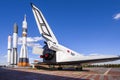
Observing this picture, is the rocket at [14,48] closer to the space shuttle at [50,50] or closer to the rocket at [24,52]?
the rocket at [24,52]

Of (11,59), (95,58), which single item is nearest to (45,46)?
(95,58)

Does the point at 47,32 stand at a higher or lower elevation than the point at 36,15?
lower

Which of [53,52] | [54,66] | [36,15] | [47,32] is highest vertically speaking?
[36,15]

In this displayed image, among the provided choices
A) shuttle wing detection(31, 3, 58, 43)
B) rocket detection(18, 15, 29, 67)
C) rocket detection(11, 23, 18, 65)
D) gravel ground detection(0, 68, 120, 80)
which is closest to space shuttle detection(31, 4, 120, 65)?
shuttle wing detection(31, 3, 58, 43)

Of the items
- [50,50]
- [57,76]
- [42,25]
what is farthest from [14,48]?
[57,76]

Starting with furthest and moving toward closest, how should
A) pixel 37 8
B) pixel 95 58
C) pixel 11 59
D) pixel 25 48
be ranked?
pixel 11 59, pixel 25 48, pixel 37 8, pixel 95 58

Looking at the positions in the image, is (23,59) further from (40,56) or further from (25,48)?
(40,56)

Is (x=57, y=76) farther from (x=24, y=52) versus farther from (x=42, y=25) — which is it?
(x=24, y=52)

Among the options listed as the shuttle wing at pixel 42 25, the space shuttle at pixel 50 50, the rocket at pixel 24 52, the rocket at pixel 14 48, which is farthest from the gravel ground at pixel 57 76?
the rocket at pixel 14 48

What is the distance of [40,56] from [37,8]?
39.8 feet

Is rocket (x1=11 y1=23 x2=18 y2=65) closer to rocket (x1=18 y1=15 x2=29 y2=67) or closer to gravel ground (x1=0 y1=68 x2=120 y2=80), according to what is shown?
rocket (x1=18 y1=15 x2=29 y2=67)

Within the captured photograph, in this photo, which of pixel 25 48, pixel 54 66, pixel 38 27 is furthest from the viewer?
pixel 25 48

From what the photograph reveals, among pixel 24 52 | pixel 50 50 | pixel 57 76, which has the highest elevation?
pixel 24 52

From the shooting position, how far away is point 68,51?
168ft
